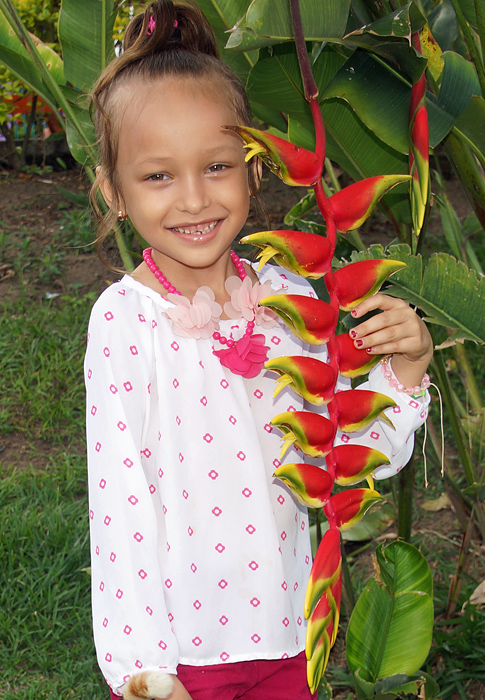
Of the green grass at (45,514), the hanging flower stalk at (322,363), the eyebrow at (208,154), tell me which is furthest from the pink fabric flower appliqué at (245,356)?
the green grass at (45,514)

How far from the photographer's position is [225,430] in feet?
3.59

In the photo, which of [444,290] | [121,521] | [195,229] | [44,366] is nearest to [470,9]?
[444,290]

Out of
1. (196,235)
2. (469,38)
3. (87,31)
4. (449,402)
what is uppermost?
(87,31)

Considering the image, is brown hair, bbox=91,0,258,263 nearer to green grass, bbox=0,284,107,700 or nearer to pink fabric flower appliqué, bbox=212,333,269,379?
pink fabric flower appliqué, bbox=212,333,269,379

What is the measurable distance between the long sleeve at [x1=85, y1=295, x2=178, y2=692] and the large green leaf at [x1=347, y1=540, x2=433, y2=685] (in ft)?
1.29

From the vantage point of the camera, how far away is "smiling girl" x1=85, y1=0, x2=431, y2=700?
101 cm

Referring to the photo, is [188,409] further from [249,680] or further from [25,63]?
[25,63]

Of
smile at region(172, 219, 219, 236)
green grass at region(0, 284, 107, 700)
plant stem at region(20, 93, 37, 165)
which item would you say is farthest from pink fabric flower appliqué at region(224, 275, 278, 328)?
plant stem at region(20, 93, 37, 165)

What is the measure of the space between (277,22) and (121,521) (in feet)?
1.99

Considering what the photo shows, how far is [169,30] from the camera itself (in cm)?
110

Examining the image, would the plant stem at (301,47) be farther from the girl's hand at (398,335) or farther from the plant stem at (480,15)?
the plant stem at (480,15)

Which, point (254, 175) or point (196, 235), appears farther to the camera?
point (254, 175)

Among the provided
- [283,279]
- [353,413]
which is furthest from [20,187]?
[353,413]

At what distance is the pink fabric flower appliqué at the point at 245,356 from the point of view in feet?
3.54
